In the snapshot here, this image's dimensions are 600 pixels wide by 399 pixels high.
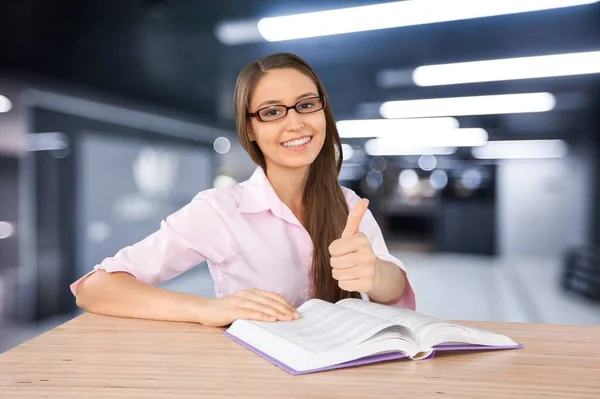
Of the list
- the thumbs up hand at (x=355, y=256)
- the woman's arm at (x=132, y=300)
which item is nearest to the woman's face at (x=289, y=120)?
the thumbs up hand at (x=355, y=256)

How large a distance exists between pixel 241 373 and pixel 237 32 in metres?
3.58

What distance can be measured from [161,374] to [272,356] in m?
0.18

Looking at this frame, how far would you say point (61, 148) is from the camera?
491 centimetres

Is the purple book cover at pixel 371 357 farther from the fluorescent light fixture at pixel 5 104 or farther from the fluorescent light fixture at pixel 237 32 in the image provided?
the fluorescent light fixture at pixel 5 104

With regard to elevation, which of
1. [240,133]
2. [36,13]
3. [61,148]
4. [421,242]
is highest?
[36,13]

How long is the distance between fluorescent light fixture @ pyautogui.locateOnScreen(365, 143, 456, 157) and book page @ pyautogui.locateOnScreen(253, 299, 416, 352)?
4.92 metres

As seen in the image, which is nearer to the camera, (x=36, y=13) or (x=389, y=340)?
(x=389, y=340)

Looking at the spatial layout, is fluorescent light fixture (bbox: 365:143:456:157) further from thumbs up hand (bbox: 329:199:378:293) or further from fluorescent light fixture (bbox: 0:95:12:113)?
thumbs up hand (bbox: 329:199:378:293)

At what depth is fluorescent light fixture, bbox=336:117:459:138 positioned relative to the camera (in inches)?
225

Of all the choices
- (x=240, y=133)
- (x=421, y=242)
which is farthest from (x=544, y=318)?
(x=240, y=133)

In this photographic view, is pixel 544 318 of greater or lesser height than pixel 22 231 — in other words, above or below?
below

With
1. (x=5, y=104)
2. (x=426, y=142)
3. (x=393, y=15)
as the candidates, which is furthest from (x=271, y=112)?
(x=426, y=142)

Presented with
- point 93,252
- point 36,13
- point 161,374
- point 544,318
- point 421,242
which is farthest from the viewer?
point 421,242

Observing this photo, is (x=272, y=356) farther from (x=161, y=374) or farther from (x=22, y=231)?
(x=22, y=231)
